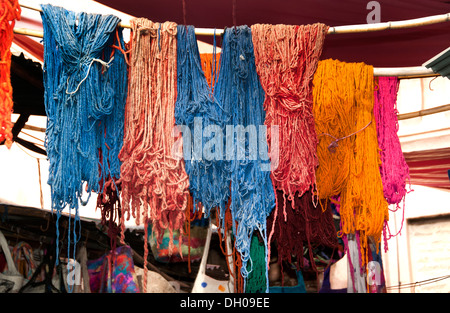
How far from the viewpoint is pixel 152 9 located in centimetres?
321

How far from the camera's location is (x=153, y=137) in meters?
2.21

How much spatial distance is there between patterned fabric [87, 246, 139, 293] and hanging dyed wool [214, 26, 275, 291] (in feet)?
6.34

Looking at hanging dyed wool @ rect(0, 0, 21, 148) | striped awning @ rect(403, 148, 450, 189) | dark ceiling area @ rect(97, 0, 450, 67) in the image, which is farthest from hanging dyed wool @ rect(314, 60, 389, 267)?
striped awning @ rect(403, 148, 450, 189)

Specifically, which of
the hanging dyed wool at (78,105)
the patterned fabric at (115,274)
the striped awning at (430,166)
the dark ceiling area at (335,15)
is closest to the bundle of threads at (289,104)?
the hanging dyed wool at (78,105)

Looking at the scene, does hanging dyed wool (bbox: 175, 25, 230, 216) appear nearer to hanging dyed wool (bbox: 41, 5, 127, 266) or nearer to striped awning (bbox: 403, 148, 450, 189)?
hanging dyed wool (bbox: 41, 5, 127, 266)

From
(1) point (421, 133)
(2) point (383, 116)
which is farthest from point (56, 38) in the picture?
(1) point (421, 133)

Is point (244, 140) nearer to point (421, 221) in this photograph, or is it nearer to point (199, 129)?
point (199, 129)

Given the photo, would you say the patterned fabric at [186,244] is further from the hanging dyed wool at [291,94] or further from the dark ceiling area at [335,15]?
the hanging dyed wool at [291,94]

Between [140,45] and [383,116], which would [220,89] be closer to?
[140,45]

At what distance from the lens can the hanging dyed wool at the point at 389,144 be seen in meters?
2.43

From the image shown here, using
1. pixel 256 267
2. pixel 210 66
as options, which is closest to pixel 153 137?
pixel 210 66

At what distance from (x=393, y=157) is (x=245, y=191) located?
762 millimetres

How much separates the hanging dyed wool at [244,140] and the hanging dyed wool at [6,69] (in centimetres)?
87

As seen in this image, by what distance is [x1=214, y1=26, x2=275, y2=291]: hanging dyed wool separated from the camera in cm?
225
